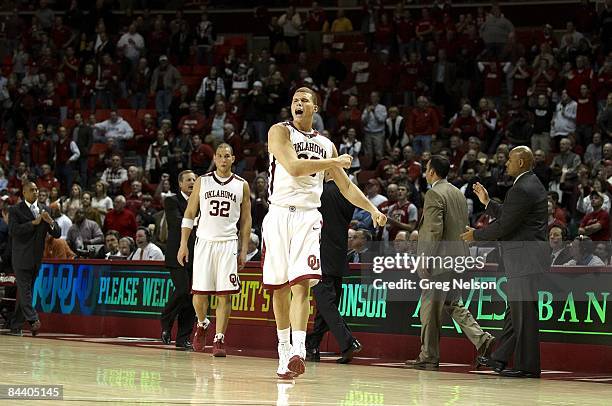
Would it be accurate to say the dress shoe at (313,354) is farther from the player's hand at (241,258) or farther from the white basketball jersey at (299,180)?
the white basketball jersey at (299,180)

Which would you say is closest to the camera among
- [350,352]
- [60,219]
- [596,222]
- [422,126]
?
[350,352]

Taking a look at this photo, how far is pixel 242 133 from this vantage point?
25.4 m

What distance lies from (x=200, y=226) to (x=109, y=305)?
4.19 meters

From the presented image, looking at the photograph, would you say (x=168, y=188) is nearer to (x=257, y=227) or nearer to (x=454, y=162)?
(x=257, y=227)

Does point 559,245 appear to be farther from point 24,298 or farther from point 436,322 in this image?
point 24,298

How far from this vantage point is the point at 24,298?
55.1 feet

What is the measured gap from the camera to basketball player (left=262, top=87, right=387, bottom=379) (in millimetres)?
9625

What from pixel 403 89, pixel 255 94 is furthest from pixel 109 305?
pixel 403 89

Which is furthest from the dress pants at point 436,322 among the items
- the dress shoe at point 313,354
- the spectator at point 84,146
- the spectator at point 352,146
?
the spectator at point 84,146

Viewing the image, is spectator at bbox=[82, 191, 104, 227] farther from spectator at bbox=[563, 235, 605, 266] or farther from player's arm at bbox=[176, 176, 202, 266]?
spectator at bbox=[563, 235, 605, 266]

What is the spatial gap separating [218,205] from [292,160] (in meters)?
3.95

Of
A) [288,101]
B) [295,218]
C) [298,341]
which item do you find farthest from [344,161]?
[288,101]

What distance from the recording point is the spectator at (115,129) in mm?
26844

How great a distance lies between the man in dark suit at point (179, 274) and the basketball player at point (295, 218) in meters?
4.61
